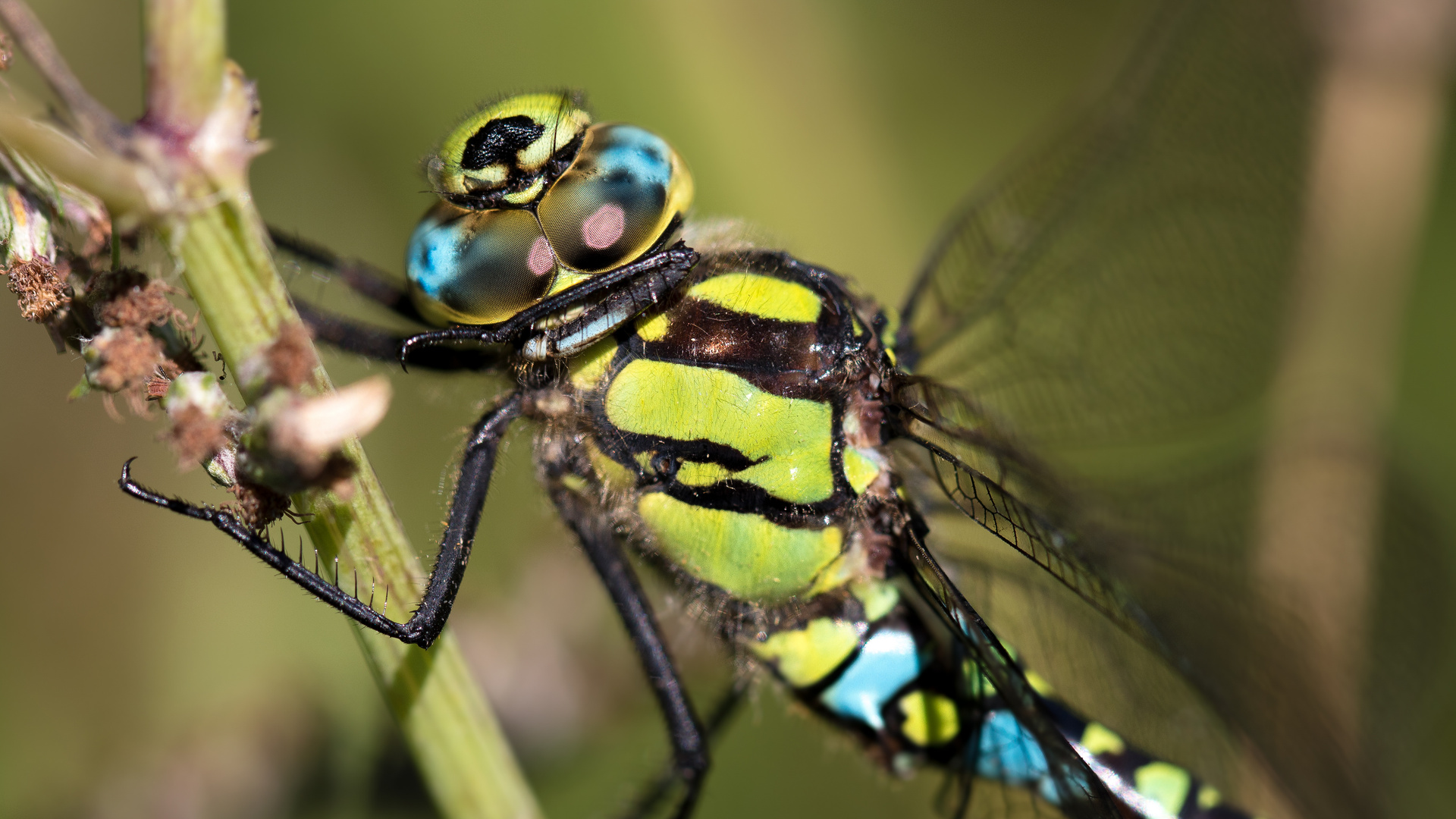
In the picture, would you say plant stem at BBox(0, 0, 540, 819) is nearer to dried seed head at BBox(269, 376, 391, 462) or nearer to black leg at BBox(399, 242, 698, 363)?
dried seed head at BBox(269, 376, 391, 462)

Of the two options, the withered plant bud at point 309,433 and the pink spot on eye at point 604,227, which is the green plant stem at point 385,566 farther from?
the pink spot on eye at point 604,227

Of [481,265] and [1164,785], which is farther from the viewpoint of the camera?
[1164,785]

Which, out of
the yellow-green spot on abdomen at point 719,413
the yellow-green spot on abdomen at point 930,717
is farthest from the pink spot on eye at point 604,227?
the yellow-green spot on abdomen at point 930,717

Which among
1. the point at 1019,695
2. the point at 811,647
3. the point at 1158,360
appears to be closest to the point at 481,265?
the point at 811,647

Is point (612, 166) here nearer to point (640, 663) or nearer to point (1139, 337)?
point (640, 663)

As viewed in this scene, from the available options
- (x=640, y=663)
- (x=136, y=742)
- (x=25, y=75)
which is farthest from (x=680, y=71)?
(x=136, y=742)

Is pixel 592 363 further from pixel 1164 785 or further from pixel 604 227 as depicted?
pixel 1164 785
